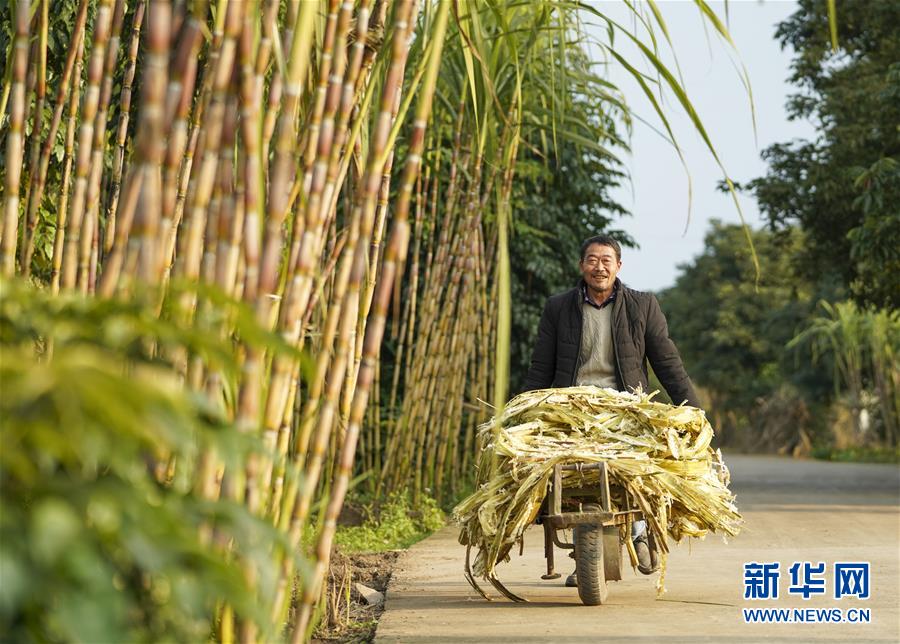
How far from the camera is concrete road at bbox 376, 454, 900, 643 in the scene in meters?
4.17

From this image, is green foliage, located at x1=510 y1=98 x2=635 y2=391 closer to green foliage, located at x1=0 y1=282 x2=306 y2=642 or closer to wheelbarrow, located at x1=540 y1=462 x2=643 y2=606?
wheelbarrow, located at x1=540 y1=462 x2=643 y2=606

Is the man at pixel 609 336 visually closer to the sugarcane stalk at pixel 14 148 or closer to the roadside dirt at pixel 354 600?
the roadside dirt at pixel 354 600

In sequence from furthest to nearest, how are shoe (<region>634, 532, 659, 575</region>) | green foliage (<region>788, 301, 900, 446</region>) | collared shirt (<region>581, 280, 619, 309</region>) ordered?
green foliage (<region>788, 301, 900, 446</region>)
collared shirt (<region>581, 280, 619, 309</region>)
shoe (<region>634, 532, 659, 575</region>)

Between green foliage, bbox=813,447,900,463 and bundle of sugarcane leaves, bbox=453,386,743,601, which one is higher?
bundle of sugarcane leaves, bbox=453,386,743,601

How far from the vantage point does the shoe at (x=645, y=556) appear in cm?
512

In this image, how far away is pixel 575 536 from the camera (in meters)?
4.59

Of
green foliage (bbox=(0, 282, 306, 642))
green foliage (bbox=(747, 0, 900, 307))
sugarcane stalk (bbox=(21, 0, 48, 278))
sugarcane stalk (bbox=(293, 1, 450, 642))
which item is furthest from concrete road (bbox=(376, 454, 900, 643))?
green foliage (bbox=(747, 0, 900, 307))

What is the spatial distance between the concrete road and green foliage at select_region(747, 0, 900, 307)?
17.3ft

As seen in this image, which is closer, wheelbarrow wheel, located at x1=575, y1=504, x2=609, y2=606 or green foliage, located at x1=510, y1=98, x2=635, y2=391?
wheelbarrow wheel, located at x1=575, y1=504, x2=609, y2=606

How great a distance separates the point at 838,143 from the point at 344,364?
12.8m

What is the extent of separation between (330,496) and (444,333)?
5541mm

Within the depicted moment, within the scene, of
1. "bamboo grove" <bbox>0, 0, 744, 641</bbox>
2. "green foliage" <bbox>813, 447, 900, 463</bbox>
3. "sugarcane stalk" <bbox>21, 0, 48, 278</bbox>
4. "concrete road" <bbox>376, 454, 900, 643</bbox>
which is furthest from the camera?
"green foliage" <bbox>813, 447, 900, 463</bbox>

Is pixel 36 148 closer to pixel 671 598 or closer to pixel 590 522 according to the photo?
pixel 590 522

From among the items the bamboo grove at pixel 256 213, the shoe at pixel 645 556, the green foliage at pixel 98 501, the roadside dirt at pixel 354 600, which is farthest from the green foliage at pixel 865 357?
the green foliage at pixel 98 501
